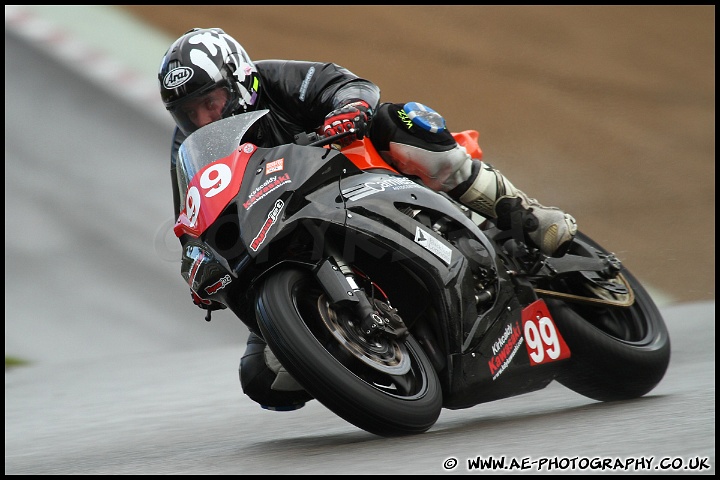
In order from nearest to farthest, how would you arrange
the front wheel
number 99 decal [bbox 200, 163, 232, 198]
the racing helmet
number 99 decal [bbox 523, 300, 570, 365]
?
1. the front wheel
2. number 99 decal [bbox 200, 163, 232, 198]
3. the racing helmet
4. number 99 decal [bbox 523, 300, 570, 365]

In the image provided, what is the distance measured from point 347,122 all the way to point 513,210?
3.23 feet

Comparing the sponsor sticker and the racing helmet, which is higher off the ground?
the racing helmet

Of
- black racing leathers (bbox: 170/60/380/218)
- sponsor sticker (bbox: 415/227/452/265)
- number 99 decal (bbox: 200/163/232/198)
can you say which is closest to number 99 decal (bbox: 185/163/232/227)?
number 99 decal (bbox: 200/163/232/198)

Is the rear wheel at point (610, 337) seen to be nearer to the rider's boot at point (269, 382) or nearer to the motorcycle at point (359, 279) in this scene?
the motorcycle at point (359, 279)

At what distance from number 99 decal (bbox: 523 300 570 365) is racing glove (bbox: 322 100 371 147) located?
99 centimetres

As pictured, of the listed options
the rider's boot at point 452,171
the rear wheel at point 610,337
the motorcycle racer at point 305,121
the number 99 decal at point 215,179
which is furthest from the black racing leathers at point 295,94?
the rear wheel at point 610,337

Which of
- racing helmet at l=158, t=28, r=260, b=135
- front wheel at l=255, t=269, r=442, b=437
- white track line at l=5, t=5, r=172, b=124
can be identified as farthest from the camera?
white track line at l=5, t=5, r=172, b=124

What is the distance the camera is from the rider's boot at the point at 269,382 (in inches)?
168

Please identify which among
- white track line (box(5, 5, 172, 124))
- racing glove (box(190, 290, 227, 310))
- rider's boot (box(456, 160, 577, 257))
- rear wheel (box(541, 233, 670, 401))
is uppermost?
rider's boot (box(456, 160, 577, 257))

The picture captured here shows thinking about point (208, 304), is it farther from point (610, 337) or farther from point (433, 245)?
point (610, 337)

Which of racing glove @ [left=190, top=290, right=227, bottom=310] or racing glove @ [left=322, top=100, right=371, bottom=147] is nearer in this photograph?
racing glove @ [left=322, top=100, right=371, bottom=147]

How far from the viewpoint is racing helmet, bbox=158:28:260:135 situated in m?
3.99

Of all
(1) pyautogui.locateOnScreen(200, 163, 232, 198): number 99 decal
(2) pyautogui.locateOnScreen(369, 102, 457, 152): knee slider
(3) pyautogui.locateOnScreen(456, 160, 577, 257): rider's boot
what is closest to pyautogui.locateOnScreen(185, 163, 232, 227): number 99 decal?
(1) pyautogui.locateOnScreen(200, 163, 232, 198): number 99 decal

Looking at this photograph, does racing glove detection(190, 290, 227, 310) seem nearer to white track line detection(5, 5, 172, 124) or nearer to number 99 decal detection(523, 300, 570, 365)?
number 99 decal detection(523, 300, 570, 365)
